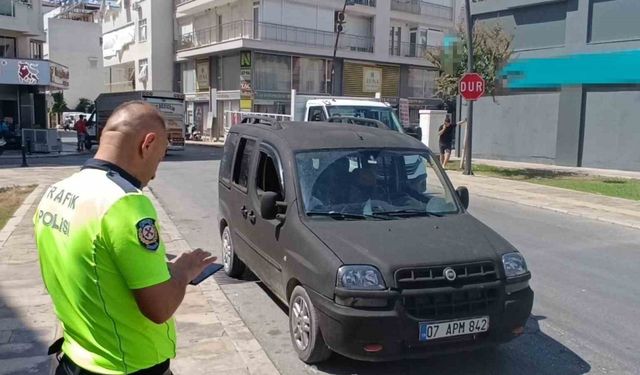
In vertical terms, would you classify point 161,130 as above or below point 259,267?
above

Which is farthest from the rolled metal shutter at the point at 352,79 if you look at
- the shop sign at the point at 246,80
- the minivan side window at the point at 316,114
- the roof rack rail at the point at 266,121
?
the roof rack rail at the point at 266,121

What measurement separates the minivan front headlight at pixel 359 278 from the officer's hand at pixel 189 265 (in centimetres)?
185

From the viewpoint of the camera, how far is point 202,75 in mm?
44812

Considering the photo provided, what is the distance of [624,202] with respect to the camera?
1319 cm

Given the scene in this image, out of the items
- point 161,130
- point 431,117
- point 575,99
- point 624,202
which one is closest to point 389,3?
point 431,117

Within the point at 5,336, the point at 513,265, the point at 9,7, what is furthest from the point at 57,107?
the point at 513,265

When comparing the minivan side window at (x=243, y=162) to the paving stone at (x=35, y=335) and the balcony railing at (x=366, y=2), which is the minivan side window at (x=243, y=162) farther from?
the balcony railing at (x=366, y=2)

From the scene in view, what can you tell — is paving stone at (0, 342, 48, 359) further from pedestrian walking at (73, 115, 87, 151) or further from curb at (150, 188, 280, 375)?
pedestrian walking at (73, 115, 87, 151)

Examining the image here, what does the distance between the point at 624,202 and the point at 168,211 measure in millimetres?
9962

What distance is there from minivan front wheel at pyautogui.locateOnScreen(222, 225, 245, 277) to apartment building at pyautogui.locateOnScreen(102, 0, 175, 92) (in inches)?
1713

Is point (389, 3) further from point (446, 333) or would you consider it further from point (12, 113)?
point (446, 333)

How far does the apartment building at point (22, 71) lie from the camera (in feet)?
95.6

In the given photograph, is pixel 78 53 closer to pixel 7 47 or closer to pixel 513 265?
pixel 7 47

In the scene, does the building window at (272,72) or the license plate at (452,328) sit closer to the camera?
the license plate at (452,328)
